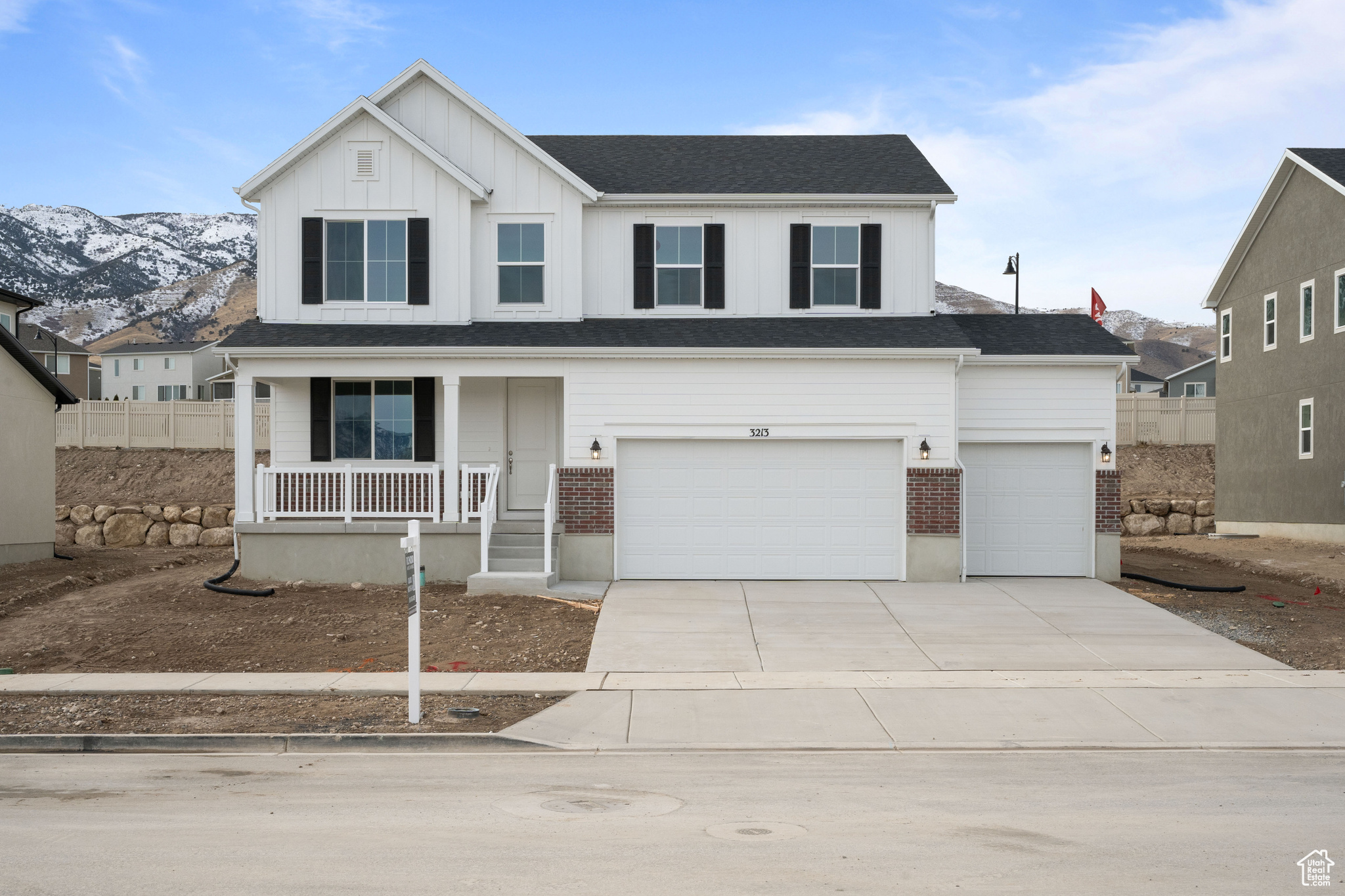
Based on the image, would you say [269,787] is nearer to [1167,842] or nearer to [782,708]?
[782,708]

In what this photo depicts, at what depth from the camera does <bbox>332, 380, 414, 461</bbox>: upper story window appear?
719 inches

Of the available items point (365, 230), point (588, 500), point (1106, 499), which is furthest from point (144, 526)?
point (1106, 499)

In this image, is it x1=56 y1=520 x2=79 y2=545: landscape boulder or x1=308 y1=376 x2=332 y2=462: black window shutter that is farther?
x1=56 y1=520 x2=79 y2=545: landscape boulder

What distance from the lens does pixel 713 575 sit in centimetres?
1730

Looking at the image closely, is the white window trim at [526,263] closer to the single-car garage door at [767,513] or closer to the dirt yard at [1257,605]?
the single-car garage door at [767,513]

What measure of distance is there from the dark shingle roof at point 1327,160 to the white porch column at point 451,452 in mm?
19280

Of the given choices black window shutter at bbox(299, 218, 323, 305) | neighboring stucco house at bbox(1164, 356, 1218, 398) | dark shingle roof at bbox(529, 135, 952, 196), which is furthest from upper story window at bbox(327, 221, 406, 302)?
neighboring stucco house at bbox(1164, 356, 1218, 398)

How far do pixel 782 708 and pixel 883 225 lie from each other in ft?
36.2

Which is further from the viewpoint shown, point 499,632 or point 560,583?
point 560,583

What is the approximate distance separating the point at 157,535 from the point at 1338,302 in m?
29.3

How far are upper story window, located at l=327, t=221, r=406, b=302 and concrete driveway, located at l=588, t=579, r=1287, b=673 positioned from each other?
21.7 feet

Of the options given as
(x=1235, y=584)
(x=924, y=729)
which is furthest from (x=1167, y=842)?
(x=1235, y=584)

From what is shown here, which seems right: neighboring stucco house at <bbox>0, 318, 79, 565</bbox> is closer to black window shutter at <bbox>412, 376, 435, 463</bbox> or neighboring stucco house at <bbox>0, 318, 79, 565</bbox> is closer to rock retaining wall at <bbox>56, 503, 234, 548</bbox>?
rock retaining wall at <bbox>56, 503, 234, 548</bbox>

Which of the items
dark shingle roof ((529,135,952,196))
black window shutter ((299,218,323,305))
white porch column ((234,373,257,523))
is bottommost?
white porch column ((234,373,257,523))
